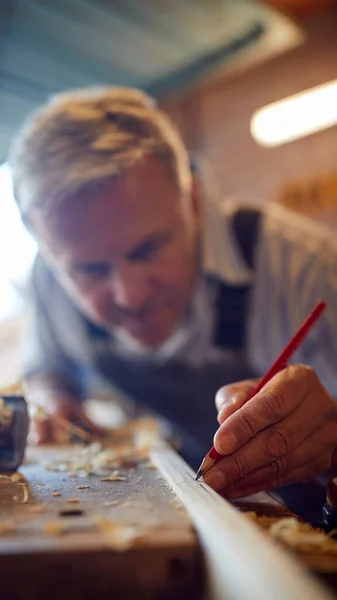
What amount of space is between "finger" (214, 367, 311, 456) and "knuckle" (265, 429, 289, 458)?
0.04 ft

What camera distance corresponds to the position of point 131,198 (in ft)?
4.19

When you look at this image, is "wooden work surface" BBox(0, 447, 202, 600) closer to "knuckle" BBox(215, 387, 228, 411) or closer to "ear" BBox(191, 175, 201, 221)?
"knuckle" BBox(215, 387, 228, 411)

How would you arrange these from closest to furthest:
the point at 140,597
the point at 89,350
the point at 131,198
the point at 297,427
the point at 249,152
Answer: the point at 140,597 → the point at 297,427 → the point at 131,198 → the point at 89,350 → the point at 249,152

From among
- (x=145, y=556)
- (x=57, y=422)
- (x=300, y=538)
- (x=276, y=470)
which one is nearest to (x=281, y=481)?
(x=276, y=470)

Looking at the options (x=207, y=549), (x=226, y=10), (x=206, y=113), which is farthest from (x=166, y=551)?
(x=206, y=113)

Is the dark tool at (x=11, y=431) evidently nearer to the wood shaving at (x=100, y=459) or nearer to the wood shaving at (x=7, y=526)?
the wood shaving at (x=100, y=459)

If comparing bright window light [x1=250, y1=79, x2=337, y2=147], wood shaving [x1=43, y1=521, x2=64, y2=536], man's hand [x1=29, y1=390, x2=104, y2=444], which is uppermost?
bright window light [x1=250, y1=79, x2=337, y2=147]

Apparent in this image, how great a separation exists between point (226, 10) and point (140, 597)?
218 cm

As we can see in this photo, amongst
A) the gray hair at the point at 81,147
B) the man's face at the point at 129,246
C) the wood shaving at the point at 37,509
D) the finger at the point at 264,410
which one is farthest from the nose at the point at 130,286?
the wood shaving at the point at 37,509

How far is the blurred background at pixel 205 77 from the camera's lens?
1.90 meters

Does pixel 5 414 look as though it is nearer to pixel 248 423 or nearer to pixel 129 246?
pixel 248 423

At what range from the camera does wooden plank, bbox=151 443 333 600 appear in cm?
33

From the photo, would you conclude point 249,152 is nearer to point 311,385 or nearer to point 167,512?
point 311,385

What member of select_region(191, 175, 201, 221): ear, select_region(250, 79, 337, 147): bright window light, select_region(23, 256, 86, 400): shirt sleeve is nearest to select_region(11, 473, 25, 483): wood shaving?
select_region(191, 175, 201, 221): ear
